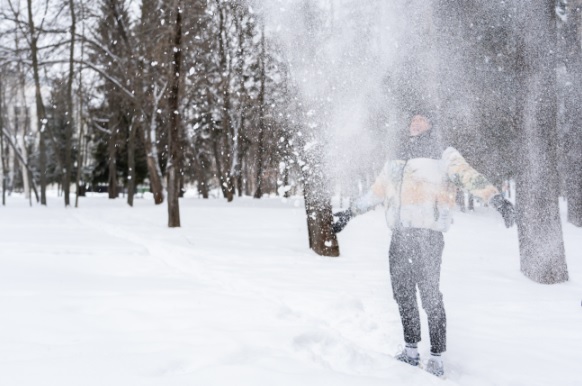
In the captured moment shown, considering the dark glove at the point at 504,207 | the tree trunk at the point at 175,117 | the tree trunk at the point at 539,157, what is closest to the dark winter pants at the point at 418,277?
the dark glove at the point at 504,207

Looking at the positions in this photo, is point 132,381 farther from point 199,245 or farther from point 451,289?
point 199,245

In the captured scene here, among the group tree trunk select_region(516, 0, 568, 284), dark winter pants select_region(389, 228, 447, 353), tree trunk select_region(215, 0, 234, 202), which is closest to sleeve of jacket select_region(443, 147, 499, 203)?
dark winter pants select_region(389, 228, 447, 353)

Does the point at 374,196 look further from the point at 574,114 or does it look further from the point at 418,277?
the point at 574,114

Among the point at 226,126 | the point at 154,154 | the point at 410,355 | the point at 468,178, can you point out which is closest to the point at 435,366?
the point at 410,355

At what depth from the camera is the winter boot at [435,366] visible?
364cm

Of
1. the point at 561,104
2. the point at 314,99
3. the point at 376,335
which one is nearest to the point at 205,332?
the point at 376,335

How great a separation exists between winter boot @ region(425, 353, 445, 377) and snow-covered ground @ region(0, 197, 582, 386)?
9 cm

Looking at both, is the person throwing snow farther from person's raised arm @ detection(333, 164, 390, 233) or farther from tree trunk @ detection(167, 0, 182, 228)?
tree trunk @ detection(167, 0, 182, 228)

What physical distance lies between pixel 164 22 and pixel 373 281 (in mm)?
10083

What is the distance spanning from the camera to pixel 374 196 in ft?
13.0

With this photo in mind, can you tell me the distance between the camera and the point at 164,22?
1375 centimetres

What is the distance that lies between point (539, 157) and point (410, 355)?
425 centimetres

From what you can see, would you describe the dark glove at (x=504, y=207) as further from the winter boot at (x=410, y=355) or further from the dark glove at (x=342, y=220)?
the winter boot at (x=410, y=355)

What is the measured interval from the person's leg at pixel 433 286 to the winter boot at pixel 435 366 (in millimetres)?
39
